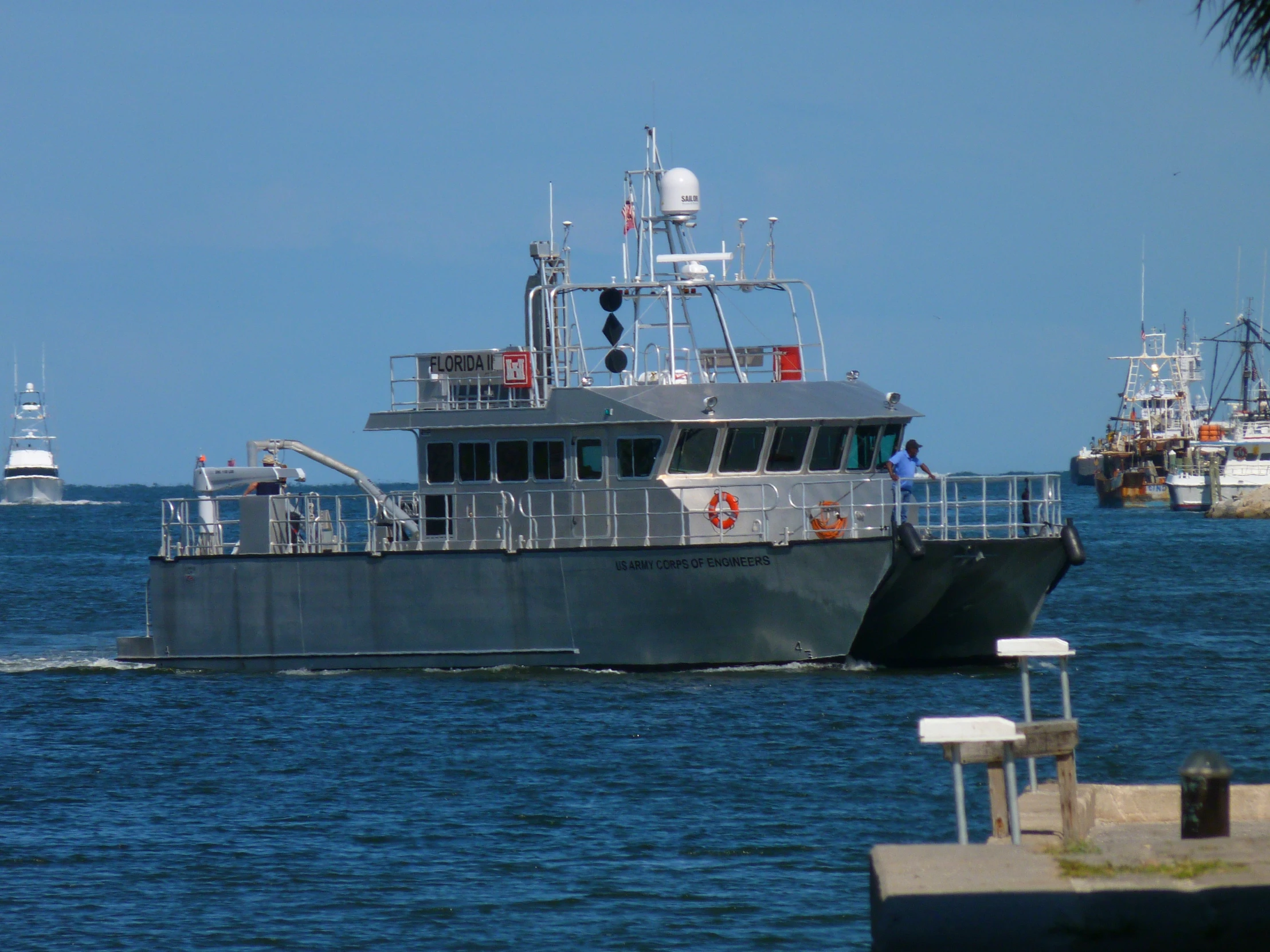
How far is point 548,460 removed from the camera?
2338cm

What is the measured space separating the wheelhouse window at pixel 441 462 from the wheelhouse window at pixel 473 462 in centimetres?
13

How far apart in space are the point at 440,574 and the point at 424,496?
1513 millimetres

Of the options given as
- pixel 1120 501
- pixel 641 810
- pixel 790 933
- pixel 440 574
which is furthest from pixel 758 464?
pixel 1120 501

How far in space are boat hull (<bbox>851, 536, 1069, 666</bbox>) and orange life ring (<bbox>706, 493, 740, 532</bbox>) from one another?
2043 mm

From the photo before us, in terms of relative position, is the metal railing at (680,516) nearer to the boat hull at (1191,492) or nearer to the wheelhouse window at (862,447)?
the wheelhouse window at (862,447)

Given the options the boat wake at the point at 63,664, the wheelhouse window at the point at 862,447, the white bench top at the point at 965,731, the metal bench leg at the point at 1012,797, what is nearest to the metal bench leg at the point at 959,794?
the white bench top at the point at 965,731

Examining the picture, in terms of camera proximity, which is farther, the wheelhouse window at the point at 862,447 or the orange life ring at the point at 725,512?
the wheelhouse window at the point at 862,447

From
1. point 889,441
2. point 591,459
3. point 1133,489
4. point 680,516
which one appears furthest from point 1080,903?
point 1133,489

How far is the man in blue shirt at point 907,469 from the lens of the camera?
22328 millimetres

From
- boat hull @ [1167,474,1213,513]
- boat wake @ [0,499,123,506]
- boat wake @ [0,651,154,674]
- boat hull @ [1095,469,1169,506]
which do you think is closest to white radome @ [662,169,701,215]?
boat wake @ [0,651,154,674]

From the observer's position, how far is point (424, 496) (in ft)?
79.5

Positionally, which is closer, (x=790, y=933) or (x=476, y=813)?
(x=790, y=933)

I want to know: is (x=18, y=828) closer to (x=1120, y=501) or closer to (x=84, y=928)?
(x=84, y=928)

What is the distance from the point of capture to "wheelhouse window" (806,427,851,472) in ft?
75.5
